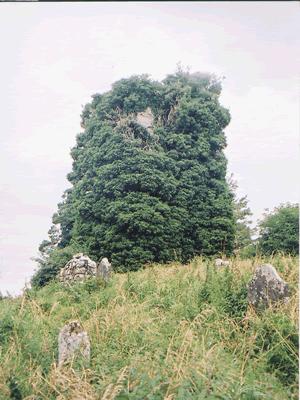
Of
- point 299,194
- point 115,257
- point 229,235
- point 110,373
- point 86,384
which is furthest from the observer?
point 229,235

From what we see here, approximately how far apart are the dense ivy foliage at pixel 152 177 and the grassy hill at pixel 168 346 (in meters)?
9.60

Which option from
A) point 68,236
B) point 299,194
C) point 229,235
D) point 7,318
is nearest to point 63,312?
point 7,318

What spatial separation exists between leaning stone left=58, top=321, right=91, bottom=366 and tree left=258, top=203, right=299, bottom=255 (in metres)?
7.74

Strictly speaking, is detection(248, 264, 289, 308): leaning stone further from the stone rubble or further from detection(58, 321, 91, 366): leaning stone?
the stone rubble

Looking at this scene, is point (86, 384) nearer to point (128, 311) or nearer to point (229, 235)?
point (128, 311)

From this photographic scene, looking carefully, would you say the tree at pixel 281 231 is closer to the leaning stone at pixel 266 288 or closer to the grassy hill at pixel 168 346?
the grassy hill at pixel 168 346

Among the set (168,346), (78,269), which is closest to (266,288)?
(168,346)

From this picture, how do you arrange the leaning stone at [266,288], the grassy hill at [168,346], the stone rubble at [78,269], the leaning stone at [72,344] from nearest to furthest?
the grassy hill at [168,346] → the leaning stone at [72,344] → the leaning stone at [266,288] → the stone rubble at [78,269]

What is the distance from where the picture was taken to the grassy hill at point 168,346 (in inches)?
180

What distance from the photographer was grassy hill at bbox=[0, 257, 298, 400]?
15.0ft

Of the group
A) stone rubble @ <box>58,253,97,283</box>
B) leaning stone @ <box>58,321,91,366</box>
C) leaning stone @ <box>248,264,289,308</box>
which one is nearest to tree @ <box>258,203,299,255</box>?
stone rubble @ <box>58,253,97,283</box>

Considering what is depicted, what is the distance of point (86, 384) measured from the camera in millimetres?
4777

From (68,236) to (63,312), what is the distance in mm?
14032

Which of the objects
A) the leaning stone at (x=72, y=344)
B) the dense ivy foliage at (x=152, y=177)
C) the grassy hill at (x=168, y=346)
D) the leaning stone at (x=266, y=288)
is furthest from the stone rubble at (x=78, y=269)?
the leaning stone at (x=72, y=344)
